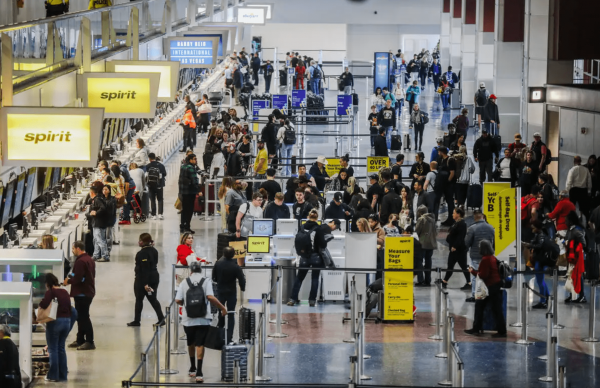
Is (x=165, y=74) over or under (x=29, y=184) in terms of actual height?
over

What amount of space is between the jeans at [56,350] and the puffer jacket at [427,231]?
6.77 meters

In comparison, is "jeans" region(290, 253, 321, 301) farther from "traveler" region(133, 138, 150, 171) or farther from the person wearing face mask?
"traveler" region(133, 138, 150, 171)

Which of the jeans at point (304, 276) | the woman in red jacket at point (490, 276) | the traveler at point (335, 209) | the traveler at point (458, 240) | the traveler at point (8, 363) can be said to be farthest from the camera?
the traveler at point (335, 209)

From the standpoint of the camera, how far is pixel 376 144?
90.7 ft

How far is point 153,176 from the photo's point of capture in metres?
22.2

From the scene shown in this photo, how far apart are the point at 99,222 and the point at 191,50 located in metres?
11.5

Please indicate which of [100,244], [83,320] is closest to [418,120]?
[100,244]

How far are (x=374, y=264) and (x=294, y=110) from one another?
75.8 ft

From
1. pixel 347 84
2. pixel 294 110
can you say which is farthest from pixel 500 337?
pixel 347 84

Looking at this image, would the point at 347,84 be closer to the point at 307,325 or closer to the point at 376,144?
the point at 376,144

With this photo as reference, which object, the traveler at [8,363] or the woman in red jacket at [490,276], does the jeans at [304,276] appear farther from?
the traveler at [8,363]

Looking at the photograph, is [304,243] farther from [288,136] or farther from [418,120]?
[418,120]

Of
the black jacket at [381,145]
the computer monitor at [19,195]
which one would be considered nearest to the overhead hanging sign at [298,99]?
the black jacket at [381,145]

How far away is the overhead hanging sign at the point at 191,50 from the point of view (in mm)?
28330
